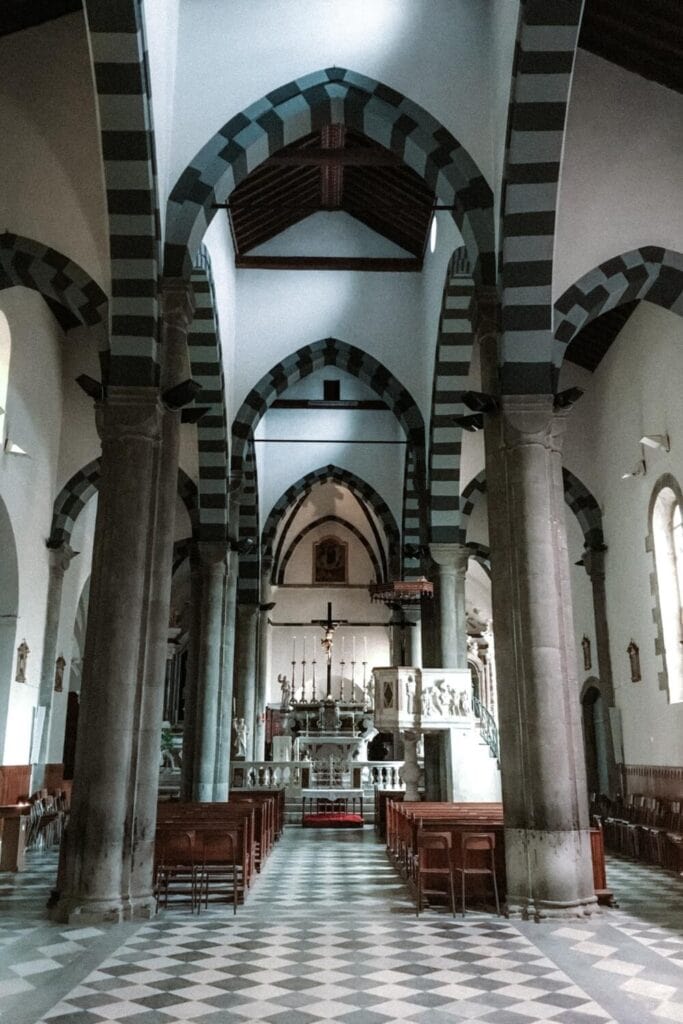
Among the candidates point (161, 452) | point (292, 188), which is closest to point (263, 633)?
point (292, 188)

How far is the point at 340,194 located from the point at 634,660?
387 inches

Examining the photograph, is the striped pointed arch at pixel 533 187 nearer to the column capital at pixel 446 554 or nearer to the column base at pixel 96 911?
the column base at pixel 96 911

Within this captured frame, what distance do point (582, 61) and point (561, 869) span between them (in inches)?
353

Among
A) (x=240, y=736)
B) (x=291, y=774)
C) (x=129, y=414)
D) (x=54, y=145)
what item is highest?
(x=54, y=145)

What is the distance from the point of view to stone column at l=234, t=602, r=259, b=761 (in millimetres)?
19938

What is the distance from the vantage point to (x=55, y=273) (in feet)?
33.2

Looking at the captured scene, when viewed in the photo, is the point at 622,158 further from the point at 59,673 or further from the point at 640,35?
Result: the point at 59,673

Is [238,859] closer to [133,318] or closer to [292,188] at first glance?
[133,318]

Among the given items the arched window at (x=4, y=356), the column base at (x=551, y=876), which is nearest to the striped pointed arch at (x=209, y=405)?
the arched window at (x=4, y=356)

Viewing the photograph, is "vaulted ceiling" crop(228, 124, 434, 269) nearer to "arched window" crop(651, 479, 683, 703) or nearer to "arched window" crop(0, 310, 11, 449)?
"arched window" crop(0, 310, 11, 449)

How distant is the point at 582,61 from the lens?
1019 cm

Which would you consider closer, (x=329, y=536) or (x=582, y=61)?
(x=582, y=61)

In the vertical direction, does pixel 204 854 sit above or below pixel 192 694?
below

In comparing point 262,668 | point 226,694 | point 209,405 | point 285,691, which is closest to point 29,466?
point 209,405
